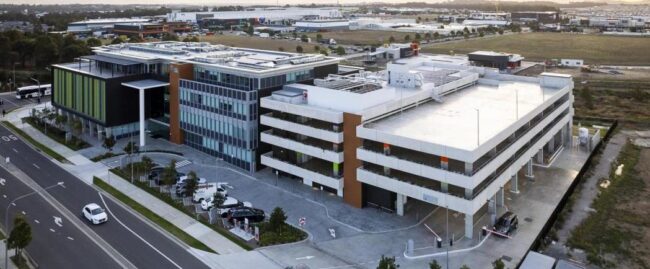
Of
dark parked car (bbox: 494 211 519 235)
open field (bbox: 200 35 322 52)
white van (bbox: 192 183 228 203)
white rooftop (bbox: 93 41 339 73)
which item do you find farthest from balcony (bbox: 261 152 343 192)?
open field (bbox: 200 35 322 52)

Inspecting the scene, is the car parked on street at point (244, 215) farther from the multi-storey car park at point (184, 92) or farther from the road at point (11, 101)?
the road at point (11, 101)

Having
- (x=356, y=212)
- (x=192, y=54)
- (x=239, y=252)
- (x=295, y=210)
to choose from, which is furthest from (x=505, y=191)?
(x=192, y=54)

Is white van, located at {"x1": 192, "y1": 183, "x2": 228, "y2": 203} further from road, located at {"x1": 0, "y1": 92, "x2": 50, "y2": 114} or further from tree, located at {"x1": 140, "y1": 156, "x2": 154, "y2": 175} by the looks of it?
road, located at {"x1": 0, "y1": 92, "x2": 50, "y2": 114}

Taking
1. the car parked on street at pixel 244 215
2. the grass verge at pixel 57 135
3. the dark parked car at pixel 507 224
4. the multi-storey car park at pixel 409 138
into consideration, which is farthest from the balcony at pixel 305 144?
the grass verge at pixel 57 135

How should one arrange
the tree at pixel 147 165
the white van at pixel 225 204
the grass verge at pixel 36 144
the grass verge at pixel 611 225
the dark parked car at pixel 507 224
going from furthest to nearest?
the grass verge at pixel 36 144 → the tree at pixel 147 165 → the white van at pixel 225 204 → the dark parked car at pixel 507 224 → the grass verge at pixel 611 225

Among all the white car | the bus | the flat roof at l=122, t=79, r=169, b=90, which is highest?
the flat roof at l=122, t=79, r=169, b=90

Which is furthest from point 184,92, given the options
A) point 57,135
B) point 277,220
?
point 277,220
